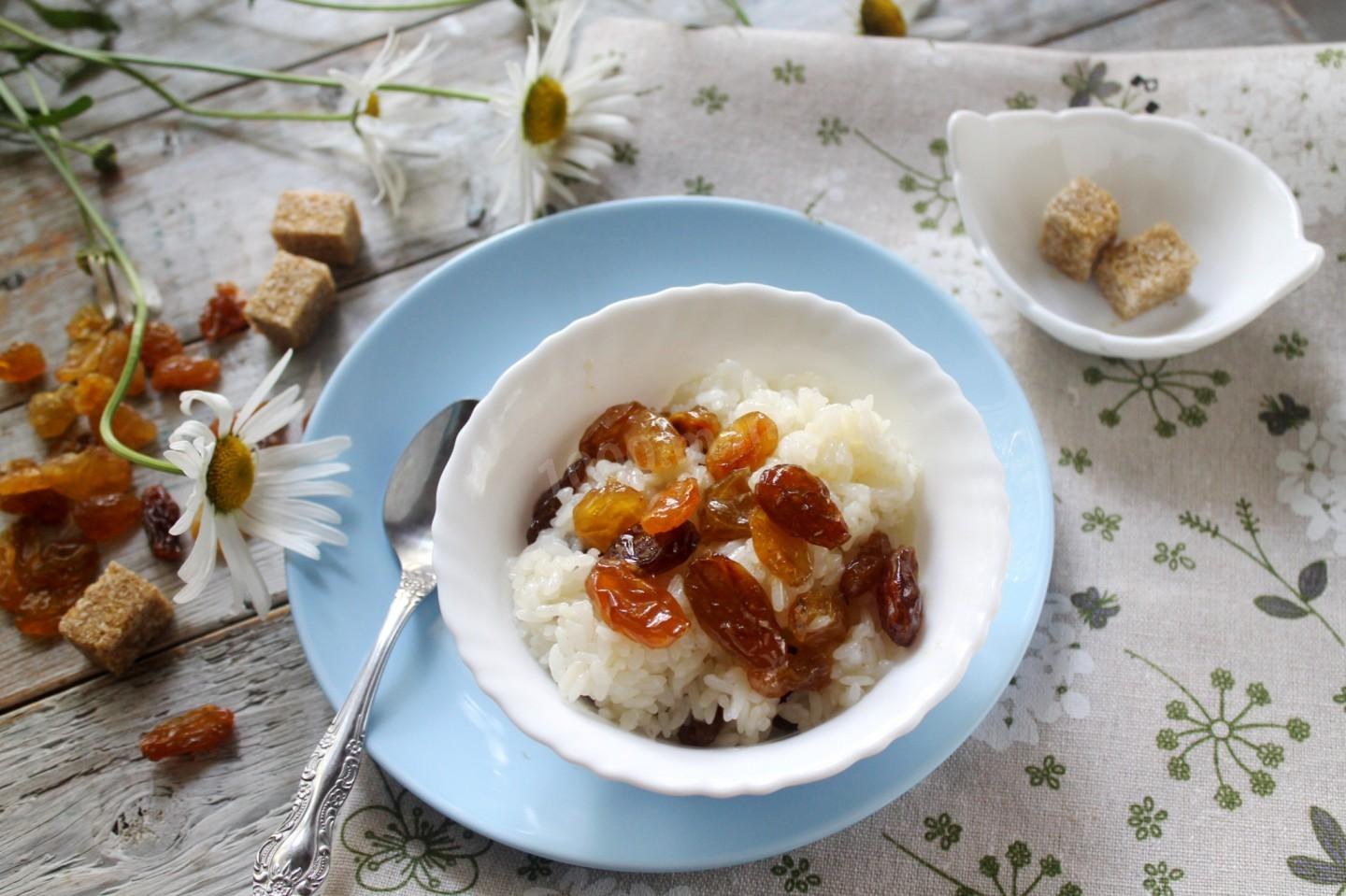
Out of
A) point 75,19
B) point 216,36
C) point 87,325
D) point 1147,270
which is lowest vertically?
point 1147,270

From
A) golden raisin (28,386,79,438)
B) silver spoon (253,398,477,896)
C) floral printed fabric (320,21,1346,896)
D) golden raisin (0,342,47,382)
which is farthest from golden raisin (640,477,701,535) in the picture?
golden raisin (0,342,47,382)

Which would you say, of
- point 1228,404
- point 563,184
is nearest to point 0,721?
point 563,184

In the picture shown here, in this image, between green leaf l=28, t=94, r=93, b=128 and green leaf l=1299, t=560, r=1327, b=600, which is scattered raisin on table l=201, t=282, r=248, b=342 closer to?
green leaf l=28, t=94, r=93, b=128


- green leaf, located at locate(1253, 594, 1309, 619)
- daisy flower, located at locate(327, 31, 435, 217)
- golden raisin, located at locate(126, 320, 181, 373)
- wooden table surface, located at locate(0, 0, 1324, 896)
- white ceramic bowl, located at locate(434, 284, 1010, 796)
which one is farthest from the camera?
daisy flower, located at locate(327, 31, 435, 217)

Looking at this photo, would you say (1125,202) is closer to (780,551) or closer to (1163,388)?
(1163,388)

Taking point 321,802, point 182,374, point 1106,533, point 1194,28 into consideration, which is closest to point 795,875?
point 321,802

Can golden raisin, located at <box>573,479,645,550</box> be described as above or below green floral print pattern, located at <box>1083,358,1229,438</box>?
above
